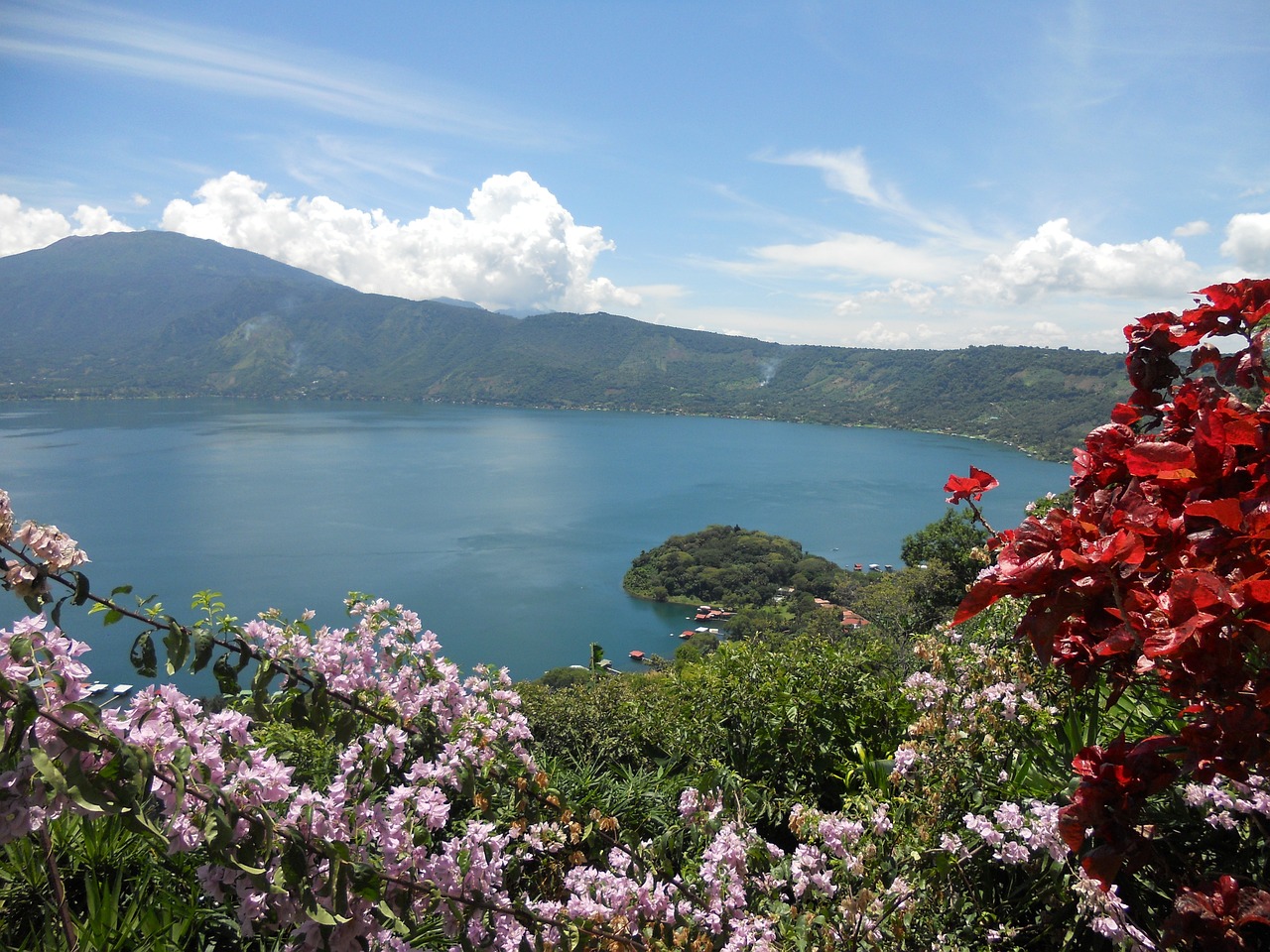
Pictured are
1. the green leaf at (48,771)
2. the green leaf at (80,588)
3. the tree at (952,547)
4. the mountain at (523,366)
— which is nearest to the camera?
the green leaf at (48,771)

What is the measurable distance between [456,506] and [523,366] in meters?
111

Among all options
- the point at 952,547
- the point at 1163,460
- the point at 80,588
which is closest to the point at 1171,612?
the point at 1163,460

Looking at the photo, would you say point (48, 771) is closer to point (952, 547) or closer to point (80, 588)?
point (80, 588)

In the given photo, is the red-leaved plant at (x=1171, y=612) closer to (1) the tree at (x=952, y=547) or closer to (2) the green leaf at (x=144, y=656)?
(2) the green leaf at (x=144, y=656)

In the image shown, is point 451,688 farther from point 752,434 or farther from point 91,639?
point 752,434

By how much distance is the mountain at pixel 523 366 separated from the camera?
113062mm

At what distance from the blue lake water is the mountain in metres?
19.9

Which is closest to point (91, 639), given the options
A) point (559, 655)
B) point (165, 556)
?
point (165, 556)

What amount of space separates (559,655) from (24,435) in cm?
7600

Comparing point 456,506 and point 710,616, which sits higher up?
point 456,506

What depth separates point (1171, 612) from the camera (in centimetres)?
81

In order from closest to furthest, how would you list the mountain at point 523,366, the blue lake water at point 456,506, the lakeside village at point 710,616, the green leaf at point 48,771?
the green leaf at point 48,771
the lakeside village at point 710,616
the blue lake water at point 456,506
the mountain at point 523,366

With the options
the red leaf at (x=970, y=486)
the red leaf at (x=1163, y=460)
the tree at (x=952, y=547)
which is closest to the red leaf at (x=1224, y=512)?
the red leaf at (x=1163, y=460)

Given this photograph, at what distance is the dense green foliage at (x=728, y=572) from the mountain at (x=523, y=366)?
53.1m
